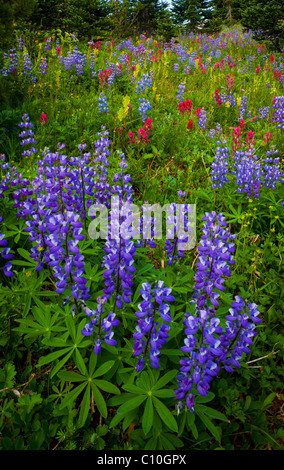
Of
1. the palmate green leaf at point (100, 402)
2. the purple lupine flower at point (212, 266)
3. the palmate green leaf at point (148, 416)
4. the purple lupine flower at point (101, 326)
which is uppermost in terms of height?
the purple lupine flower at point (212, 266)

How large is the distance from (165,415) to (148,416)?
0.08 m

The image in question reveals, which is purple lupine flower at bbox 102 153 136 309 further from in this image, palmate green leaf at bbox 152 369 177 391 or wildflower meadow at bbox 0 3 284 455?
palmate green leaf at bbox 152 369 177 391

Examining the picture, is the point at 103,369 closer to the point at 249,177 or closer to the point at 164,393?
the point at 164,393

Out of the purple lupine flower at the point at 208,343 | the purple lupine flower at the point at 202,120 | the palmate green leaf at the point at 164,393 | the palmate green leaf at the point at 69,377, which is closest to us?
the purple lupine flower at the point at 208,343

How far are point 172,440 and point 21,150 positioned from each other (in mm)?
3578

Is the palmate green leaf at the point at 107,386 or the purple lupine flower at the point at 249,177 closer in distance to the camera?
the palmate green leaf at the point at 107,386

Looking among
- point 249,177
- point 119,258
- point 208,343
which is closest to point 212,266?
point 208,343

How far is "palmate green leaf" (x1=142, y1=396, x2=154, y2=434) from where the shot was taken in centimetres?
134

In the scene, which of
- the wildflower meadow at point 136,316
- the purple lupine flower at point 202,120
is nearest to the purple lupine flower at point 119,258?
the wildflower meadow at point 136,316

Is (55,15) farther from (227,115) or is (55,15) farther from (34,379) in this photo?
(34,379)

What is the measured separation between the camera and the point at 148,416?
1.39m

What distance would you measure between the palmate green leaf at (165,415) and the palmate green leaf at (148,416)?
1.1 inches

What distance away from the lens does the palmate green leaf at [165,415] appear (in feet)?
4.46

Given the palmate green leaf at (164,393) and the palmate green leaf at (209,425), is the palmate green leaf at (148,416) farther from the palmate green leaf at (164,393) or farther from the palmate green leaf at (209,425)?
the palmate green leaf at (209,425)
